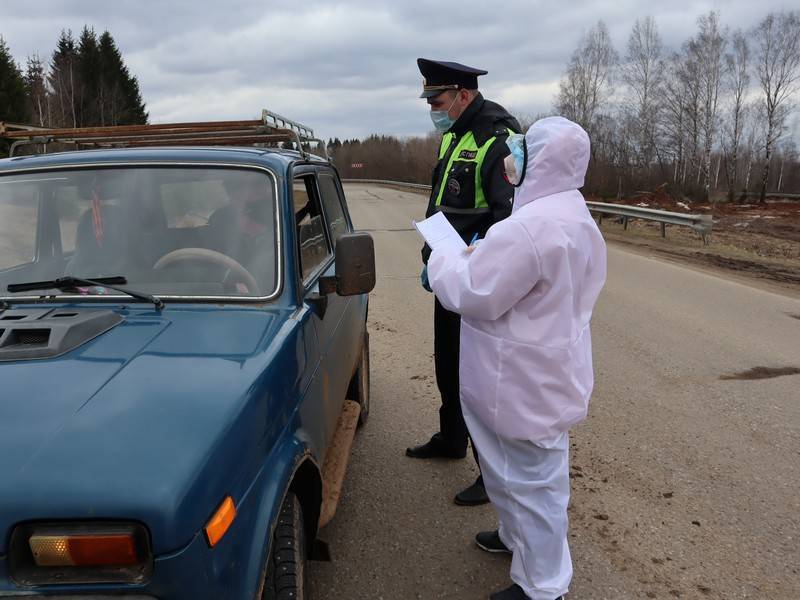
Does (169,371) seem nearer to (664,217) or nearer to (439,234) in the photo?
(439,234)

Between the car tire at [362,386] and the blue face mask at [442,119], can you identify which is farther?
the car tire at [362,386]

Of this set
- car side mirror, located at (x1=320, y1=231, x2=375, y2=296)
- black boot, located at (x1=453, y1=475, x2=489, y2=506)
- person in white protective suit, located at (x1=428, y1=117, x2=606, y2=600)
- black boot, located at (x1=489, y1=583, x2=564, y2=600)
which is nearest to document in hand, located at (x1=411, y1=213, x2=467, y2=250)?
person in white protective suit, located at (x1=428, y1=117, x2=606, y2=600)

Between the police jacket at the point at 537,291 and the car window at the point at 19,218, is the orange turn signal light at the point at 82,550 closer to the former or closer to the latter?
the police jacket at the point at 537,291

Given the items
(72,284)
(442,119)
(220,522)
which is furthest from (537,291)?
(72,284)

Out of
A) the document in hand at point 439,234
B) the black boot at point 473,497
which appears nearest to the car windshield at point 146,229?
the document in hand at point 439,234

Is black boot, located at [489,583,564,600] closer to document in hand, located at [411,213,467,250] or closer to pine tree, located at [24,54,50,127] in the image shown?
document in hand, located at [411,213,467,250]

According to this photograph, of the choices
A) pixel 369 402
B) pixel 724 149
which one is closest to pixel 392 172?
pixel 724 149

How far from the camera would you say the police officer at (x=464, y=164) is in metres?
3.38

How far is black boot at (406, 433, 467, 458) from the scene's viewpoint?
4.13m

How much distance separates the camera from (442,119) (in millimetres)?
3771

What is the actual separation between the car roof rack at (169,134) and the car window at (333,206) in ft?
0.91

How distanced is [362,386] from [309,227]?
5.02 ft

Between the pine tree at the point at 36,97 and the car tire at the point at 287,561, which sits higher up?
the pine tree at the point at 36,97

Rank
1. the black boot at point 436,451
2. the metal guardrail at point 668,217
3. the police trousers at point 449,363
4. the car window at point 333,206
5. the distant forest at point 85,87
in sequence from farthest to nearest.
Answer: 1. the distant forest at point 85,87
2. the metal guardrail at point 668,217
3. the black boot at point 436,451
4. the car window at point 333,206
5. the police trousers at point 449,363
